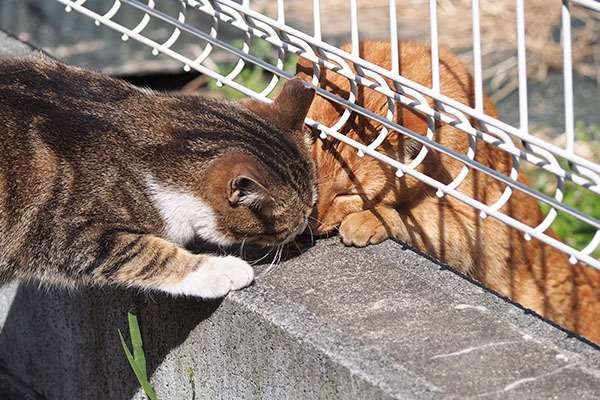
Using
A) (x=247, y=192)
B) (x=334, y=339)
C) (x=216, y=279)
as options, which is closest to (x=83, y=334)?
(x=216, y=279)

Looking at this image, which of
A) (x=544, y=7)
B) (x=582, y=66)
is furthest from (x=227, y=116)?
(x=544, y=7)

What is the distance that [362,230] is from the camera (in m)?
2.90

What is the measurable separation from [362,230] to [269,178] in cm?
39

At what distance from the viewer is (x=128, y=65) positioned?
20.5 feet

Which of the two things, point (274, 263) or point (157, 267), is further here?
point (274, 263)

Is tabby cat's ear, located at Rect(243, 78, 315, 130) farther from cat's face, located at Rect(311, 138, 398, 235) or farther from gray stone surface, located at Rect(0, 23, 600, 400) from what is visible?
gray stone surface, located at Rect(0, 23, 600, 400)

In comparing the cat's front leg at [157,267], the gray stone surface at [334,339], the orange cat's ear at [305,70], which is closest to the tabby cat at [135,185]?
the cat's front leg at [157,267]

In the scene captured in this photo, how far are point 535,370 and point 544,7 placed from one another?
523cm

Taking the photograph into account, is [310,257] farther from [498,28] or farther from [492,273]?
[498,28]

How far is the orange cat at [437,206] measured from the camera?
309cm

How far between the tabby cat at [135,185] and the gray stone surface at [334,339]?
15cm

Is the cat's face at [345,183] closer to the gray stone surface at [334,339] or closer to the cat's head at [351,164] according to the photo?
the cat's head at [351,164]

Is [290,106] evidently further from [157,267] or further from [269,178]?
[157,267]

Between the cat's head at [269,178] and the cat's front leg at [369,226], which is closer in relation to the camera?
the cat's head at [269,178]
